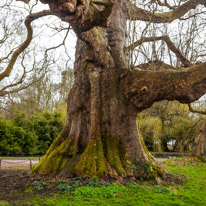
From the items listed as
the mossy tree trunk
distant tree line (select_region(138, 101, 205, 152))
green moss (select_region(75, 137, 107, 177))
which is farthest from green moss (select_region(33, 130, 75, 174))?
distant tree line (select_region(138, 101, 205, 152))

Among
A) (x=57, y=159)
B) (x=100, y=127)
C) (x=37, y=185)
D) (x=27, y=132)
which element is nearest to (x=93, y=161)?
(x=100, y=127)

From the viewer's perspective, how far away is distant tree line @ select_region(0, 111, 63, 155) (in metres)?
18.9

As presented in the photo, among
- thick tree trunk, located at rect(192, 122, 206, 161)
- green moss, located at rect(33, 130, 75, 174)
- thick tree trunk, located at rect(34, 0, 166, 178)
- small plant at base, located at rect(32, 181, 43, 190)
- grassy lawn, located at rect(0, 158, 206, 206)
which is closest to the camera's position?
grassy lawn, located at rect(0, 158, 206, 206)

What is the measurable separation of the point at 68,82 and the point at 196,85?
21.7 meters

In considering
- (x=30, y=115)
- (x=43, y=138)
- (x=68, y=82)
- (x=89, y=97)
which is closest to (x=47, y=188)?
(x=89, y=97)

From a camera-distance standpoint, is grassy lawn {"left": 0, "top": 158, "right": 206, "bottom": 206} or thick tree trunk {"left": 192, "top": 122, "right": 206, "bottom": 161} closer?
grassy lawn {"left": 0, "top": 158, "right": 206, "bottom": 206}

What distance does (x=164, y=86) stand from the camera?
692 centimetres

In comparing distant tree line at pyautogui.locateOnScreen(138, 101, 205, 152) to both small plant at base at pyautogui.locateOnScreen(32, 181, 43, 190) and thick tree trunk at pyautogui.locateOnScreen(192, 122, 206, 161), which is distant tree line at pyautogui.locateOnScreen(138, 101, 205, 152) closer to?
thick tree trunk at pyautogui.locateOnScreen(192, 122, 206, 161)

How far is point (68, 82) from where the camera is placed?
2708 centimetres

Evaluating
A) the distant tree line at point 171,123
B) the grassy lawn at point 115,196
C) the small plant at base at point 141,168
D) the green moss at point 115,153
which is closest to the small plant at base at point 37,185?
the grassy lawn at point 115,196

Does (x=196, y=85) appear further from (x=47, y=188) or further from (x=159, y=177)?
(x=47, y=188)

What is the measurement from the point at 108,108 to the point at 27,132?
47.8 feet

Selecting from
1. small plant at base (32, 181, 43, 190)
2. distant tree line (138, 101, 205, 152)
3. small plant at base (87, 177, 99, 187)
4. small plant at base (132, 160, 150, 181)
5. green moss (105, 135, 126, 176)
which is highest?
distant tree line (138, 101, 205, 152)

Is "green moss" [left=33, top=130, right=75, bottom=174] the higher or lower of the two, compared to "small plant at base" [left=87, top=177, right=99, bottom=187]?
higher
